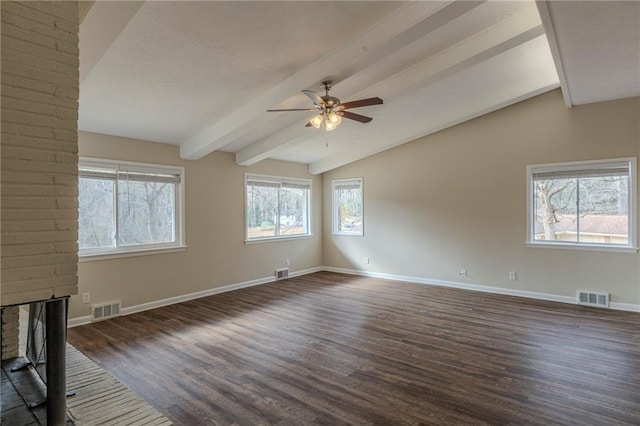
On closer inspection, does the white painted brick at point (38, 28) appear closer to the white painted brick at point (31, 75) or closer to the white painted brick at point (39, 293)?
the white painted brick at point (31, 75)

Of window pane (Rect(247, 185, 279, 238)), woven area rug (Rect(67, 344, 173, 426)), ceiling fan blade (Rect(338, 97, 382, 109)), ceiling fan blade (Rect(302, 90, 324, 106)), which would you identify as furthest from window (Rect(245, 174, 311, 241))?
woven area rug (Rect(67, 344, 173, 426))

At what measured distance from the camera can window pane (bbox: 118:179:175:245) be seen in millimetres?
4676

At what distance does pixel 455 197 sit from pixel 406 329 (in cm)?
298

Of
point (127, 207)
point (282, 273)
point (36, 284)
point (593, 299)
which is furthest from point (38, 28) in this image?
point (593, 299)

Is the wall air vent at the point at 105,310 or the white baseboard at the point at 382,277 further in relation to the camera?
the white baseboard at the point at 382,277

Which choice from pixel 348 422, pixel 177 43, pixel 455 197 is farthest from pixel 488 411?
pixel 455 197

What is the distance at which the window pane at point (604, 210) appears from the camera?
15.6ft

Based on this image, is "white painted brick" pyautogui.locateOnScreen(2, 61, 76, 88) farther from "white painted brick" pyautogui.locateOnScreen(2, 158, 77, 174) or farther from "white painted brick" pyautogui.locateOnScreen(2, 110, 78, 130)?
"white painted brick" pyautogui.locateOnScreen(2, 158, 77, 174)

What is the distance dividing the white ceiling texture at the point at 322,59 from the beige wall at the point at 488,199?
43 cm

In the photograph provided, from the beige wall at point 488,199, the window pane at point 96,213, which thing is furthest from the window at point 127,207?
the beige wall at point 488,199

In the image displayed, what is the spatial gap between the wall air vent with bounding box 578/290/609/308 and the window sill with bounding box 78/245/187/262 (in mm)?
5989

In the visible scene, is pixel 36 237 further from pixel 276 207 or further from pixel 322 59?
pixel 276 207

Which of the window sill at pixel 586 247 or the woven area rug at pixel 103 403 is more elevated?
the window sill at pixel 586 247

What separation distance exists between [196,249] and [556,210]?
570 centimetres
